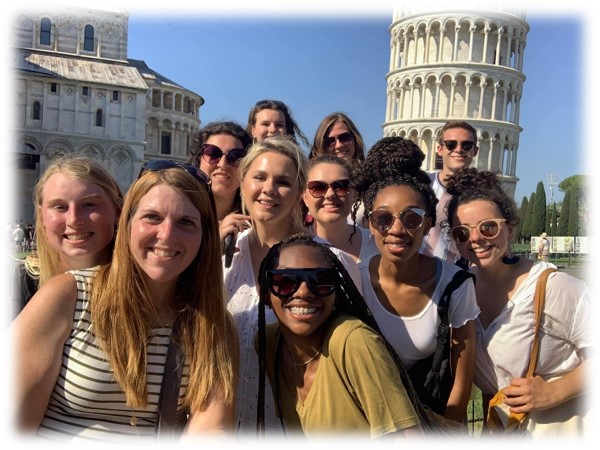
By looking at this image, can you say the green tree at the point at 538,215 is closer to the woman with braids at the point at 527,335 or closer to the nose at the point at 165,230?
the woman with braids at the point at 527,335

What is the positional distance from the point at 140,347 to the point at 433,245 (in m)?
2.46

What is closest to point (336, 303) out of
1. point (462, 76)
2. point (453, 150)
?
point (453, 150)

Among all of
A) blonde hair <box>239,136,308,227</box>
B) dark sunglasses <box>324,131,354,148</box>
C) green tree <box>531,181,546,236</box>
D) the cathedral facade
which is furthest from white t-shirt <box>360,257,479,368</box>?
green tree <box>531,181,546,236</box>

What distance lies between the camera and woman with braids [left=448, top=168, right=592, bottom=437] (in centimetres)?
240

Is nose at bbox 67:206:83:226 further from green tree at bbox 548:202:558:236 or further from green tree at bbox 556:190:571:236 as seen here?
green tree at bbox 548:202:558:236

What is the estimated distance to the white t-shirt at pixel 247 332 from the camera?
2.24 m

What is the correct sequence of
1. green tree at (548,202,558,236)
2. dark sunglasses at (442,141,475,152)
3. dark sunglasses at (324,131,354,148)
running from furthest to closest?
green tree at (548,202,558,236)
dark sunglasses at (442,141,475,152)
dark sunglasses at (324,131,354,148)

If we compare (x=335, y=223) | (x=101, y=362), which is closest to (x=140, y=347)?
(x=101, y=362)

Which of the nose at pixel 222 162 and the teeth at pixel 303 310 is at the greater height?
the nose at pixel 222 162

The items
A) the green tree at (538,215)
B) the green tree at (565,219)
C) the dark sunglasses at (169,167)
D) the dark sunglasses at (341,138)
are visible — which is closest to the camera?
the dark sunglasses at (169,167)

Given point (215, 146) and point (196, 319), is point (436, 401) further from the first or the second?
point (215, 146)

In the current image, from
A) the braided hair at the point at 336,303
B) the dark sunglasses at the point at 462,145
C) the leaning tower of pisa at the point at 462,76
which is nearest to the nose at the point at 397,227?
the braided hair at the point at 336,303

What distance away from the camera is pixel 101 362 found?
1.86 metres

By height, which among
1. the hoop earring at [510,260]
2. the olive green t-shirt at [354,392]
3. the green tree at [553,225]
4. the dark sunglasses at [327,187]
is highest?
the dark sunglasses at [327,187]
